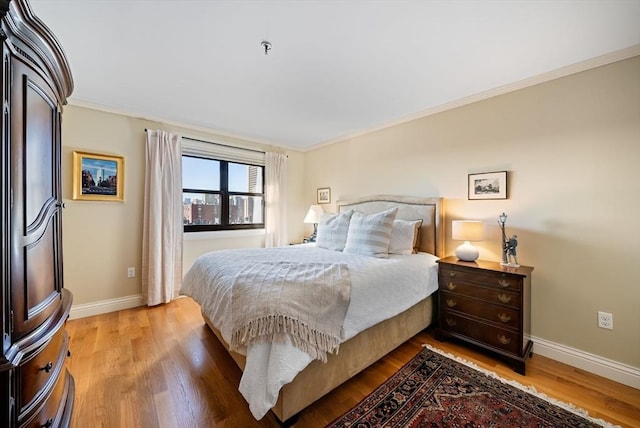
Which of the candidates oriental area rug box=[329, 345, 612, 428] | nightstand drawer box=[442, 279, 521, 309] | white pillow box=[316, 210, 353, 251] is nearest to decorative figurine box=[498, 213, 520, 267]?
nightstand drawer box=[442, 279, 521, 309]

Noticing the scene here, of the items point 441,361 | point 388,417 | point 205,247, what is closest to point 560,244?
point 441,361

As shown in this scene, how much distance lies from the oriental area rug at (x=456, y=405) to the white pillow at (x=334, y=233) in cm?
140

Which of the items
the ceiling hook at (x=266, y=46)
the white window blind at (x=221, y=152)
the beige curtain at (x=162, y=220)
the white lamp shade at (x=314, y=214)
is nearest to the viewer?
the ceiling hook at (x=266, y=46)

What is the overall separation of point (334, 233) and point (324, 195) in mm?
1456

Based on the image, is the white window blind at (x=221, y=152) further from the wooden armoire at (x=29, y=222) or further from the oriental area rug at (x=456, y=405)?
the oriental area rug at (x=456, y=405)

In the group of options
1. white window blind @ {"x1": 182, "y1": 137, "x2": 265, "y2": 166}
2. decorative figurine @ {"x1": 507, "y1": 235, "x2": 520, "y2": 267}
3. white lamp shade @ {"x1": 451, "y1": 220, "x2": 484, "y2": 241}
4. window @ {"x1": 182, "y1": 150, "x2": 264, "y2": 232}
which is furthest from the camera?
window @ {"x1": 182, "y1": 150, "x2": 264, "y2": 232}

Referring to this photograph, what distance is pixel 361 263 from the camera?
2139 millimetres

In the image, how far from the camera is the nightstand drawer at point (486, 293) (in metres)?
1.94

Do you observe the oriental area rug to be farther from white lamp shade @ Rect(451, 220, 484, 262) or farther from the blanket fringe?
white lamp shade @ Rect(451, 220, 484, 262)

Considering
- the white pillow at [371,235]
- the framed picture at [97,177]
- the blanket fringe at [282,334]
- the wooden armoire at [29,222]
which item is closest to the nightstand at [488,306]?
the white pillow at [371,235]

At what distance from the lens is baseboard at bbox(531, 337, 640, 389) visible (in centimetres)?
177

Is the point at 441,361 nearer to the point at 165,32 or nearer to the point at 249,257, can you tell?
the point at 249,257

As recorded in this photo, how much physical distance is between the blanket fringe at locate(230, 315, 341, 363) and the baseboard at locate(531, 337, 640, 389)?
2.04 meters

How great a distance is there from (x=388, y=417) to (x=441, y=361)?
78 centimetres
